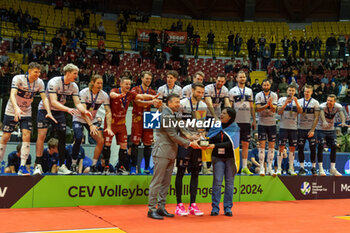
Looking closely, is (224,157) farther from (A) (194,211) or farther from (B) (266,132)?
(B) (266,132)

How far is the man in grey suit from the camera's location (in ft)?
22.1

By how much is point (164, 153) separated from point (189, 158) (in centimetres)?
68

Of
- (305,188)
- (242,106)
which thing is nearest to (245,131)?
(242,106)

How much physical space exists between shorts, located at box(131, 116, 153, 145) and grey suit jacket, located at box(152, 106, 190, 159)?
156cm

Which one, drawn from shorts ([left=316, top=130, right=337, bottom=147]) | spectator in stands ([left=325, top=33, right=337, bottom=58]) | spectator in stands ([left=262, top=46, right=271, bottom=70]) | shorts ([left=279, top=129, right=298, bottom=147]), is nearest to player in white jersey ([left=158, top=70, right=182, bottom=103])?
shorts ([left=279, top=129, right=298, bottom=147])

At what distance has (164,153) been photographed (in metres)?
6.76

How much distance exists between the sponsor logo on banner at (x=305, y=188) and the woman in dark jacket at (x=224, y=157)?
344 centimetres

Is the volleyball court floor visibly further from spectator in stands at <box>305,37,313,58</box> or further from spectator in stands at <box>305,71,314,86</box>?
spectator in stands at <box>305,37,313,58</box>

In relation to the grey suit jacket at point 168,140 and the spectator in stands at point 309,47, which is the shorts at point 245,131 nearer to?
the grey suit jacket at point 168,140

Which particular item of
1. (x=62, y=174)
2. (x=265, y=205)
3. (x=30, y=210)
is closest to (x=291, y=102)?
(x=265, y=205)

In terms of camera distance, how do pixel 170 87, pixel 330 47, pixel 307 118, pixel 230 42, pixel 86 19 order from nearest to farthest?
1. pixel 170 87
2. pixel 307 118
3. pixel 330 47
4. pixel 86 19
5. pixel 230 42

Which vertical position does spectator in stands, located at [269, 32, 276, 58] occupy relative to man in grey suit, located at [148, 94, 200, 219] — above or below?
above

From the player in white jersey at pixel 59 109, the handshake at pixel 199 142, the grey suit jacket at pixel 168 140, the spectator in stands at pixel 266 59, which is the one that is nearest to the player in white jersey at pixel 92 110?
the player in white jersey at pixel 59 109

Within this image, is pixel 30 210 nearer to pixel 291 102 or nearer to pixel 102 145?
pixel 102 145
